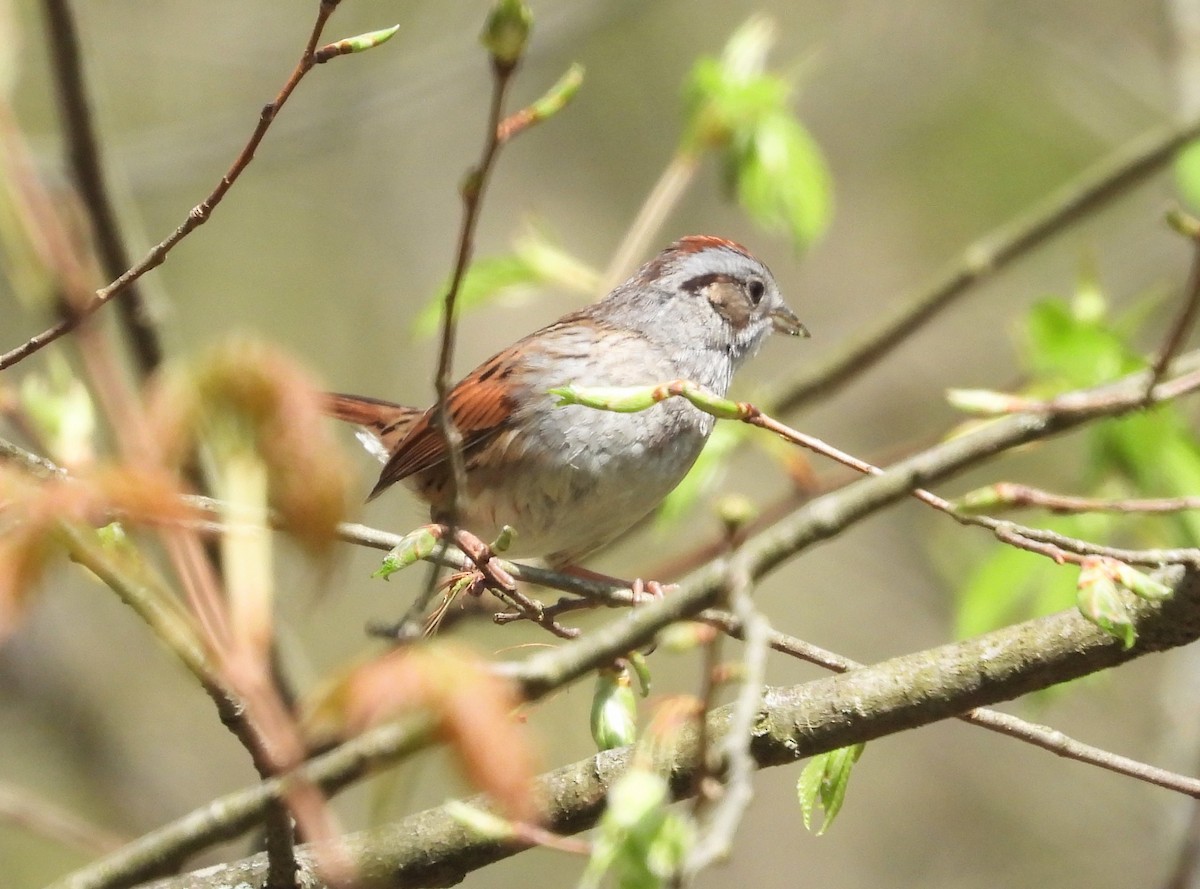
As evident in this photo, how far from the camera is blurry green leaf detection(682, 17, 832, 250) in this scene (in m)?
3.43

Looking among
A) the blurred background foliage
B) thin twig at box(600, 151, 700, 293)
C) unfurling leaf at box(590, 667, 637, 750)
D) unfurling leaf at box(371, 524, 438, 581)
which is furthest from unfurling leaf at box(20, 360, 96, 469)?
the blurred background foliage

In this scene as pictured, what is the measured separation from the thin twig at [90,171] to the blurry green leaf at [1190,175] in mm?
2408

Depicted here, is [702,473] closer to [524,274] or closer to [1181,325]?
[524,274]

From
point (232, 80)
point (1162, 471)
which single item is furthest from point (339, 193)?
point (1162, 471)

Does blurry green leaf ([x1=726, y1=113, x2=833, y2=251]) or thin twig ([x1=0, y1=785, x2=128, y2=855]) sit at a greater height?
blurry green leaf ([x1=726, y1=113, x2=833, y2=251])

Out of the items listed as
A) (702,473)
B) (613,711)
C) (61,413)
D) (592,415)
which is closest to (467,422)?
(592,415)

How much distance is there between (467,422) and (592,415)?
44 centimetres

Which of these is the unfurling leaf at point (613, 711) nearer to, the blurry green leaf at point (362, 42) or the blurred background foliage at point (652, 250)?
the blurry green leaf at point (362, 42)

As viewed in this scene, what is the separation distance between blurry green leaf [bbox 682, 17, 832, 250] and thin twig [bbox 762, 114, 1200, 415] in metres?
0.40

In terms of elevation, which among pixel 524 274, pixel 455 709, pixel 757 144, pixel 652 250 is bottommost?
pixel 455 709

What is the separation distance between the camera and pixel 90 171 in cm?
316

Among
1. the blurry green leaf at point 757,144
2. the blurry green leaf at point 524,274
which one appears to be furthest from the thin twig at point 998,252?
the blurry green leaf at point 524,274

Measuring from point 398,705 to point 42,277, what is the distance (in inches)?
18.4

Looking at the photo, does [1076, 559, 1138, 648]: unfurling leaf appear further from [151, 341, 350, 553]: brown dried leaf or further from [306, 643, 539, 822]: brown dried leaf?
[151, 341, 350, 553]: brown dried leaf
